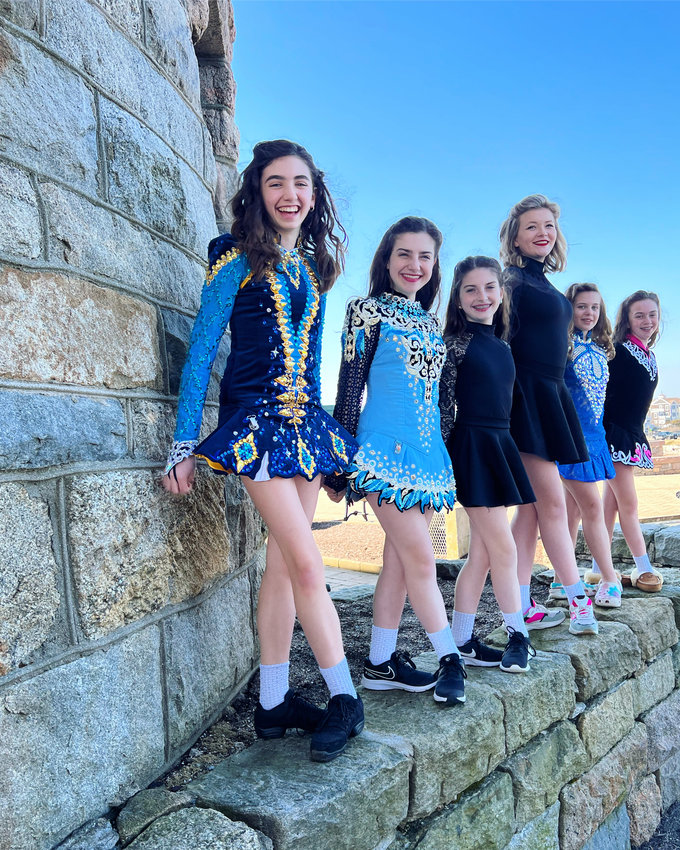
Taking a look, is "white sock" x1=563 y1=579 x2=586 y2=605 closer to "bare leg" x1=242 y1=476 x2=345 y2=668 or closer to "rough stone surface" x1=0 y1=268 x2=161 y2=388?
"bare leg" x1=242 y1=476 x2=345 y2=668

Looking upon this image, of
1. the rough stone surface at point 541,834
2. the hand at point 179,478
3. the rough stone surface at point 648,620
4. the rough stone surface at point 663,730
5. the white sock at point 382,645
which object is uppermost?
the hand at point 179,478

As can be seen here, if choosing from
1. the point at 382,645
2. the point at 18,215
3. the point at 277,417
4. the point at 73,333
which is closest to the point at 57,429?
the point at 73,333

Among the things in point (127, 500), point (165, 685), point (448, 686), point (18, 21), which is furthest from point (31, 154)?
point (448, 686)

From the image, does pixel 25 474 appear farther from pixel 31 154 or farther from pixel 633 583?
pixel 633 583

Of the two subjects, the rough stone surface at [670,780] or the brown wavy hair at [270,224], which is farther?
the rough stone surface at [670,780]

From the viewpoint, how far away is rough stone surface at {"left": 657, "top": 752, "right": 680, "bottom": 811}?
11.8ft

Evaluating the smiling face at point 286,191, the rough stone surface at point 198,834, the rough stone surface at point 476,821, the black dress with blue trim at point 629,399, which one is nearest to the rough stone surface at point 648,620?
the black dress with blue trim at point 629,399

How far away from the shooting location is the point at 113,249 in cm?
184

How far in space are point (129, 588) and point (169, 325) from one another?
2.81 feet

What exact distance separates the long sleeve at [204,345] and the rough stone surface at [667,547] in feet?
14.0

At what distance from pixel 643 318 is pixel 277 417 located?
295cm

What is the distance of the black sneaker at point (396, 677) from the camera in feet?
7.63

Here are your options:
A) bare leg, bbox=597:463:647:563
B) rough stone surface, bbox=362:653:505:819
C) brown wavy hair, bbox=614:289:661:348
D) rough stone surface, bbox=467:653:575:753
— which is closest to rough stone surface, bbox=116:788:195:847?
rough stone surface, bbox=362:653:505:819

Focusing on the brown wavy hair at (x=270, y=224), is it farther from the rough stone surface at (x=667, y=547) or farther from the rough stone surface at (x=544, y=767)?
the rough stone surface at (x=667, y=547)
